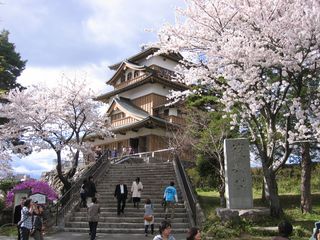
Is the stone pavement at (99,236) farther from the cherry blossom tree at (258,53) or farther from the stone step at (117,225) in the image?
the cherry blossom tree at (258,53)

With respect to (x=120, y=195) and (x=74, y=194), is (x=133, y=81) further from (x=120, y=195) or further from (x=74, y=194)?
(x=120, y=195)

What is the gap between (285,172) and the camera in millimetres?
26000

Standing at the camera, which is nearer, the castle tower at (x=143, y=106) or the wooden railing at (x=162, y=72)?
the castle tower at (x=143, y=106)

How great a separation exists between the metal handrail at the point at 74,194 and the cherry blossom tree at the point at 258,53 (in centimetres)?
748

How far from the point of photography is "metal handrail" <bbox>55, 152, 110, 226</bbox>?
16531mm

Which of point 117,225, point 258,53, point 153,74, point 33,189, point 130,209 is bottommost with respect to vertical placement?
point 117,225

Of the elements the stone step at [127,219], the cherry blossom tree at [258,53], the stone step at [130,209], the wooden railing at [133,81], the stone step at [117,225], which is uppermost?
the wooden railing at [133,81]

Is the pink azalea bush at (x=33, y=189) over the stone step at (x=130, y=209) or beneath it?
over

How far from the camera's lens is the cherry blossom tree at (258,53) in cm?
1174

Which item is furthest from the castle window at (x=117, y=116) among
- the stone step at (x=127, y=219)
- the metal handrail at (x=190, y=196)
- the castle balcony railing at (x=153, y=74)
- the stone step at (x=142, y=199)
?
the stone step at (x=127, y=219)

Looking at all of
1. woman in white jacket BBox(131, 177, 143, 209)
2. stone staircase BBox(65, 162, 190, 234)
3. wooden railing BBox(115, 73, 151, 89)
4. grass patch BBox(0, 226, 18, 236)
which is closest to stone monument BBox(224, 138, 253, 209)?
stone staircase BBox(65, 162, 190, 234)

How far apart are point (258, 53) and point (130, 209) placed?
925 centimetres

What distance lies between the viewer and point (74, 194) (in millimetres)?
18438

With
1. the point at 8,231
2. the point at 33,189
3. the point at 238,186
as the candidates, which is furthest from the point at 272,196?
the point at 33,189
